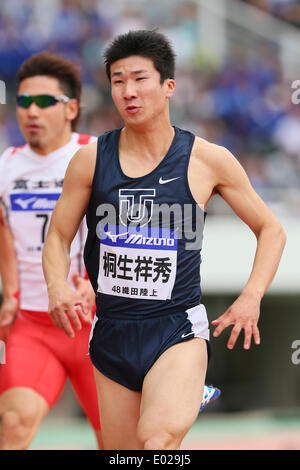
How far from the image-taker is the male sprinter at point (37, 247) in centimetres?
512

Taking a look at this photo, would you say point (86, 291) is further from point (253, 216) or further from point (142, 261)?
point (253, 216)

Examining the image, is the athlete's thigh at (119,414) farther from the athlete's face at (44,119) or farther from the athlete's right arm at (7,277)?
the athlete's face at (44,119)

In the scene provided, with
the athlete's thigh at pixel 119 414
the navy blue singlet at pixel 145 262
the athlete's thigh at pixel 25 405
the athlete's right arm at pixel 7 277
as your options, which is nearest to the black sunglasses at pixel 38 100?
the athlete's right arm at pixel 7 277

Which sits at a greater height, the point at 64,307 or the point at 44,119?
the point at 44,119

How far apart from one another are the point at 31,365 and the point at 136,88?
207 cm

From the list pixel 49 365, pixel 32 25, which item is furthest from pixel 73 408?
pixel 49 365

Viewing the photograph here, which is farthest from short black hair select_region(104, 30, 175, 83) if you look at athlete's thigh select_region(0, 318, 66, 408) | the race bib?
athlete's thigh select_region(0, 318, 66, 408)

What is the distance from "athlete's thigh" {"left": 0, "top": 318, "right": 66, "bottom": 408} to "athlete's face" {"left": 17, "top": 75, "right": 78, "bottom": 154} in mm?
1224

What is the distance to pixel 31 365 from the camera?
516 centimetres

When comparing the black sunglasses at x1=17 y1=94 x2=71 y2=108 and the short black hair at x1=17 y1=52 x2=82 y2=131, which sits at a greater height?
the short black hair at x1=17 y1=52 x2=82 y2=131

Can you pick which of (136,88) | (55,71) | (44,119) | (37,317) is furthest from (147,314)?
(55,71)

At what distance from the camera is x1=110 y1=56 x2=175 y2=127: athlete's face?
4.03m

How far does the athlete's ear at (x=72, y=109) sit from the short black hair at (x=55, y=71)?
5cm

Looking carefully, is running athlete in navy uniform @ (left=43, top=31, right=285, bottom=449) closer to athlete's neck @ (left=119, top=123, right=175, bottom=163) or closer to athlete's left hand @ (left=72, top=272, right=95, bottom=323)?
athlete's neck @ (left=119, top=123, right=175, bottom=163)
